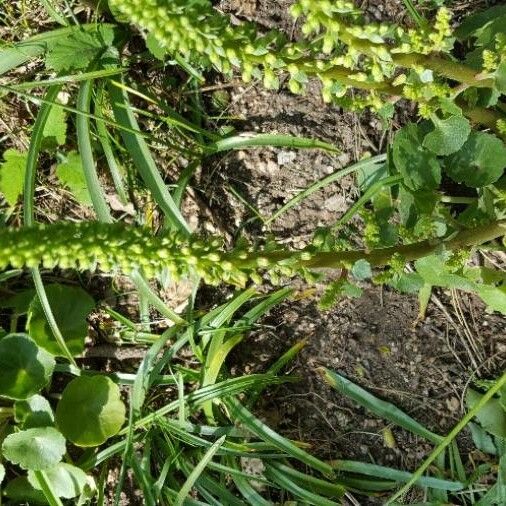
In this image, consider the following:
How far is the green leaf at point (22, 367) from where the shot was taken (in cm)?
306

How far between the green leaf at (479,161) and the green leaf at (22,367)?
1.83 m

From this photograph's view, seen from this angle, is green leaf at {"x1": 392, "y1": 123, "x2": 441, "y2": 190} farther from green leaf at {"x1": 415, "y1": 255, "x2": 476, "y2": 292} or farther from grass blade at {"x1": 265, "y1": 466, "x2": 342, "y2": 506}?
grass blade at {"x1": 265, "y1": 466, "x2": 342, "y2": 506}

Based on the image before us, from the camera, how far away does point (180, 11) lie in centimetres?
157

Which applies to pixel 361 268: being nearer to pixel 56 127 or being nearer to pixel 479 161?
pixel 479 161

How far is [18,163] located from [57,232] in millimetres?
1724

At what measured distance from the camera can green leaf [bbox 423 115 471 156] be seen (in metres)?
2.22

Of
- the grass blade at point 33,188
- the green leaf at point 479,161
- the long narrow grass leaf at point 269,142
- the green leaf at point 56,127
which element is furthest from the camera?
the green leaf at point 56,127

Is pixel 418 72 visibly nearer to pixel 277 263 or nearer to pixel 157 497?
pixel 277 263

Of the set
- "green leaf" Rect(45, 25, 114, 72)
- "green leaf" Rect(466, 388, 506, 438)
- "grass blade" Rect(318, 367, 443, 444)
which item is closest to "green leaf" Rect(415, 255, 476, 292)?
"green leaf" Rect(466, 388, 506, 438)

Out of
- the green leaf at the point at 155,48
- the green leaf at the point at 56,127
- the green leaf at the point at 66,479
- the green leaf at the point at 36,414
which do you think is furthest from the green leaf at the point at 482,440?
the green leaf at the point at 56,127

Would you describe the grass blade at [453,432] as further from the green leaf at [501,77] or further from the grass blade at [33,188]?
the grass blade at [33,188]

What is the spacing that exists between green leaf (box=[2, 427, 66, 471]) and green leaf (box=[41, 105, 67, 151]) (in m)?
1.23

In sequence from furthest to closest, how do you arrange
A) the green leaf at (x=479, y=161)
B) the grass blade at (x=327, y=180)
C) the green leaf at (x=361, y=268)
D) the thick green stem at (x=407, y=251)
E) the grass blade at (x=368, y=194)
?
the grass blade at (x=327, y=180)
the grass blade at (x=368, y=194)
the green leaf at (x=479, y=161)
the green leaf at (x=361, y=268)
the thick green stem at (x=407, y=251)

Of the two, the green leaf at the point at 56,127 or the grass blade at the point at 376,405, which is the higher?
the green leaf at the point at 56,127
